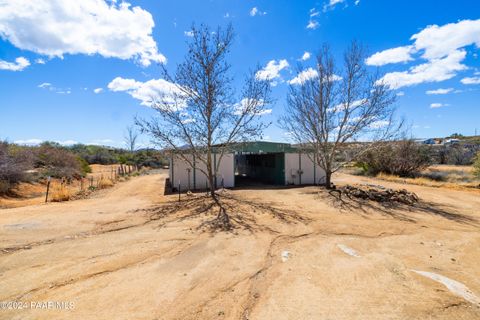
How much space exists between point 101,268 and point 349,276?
14.1 ft

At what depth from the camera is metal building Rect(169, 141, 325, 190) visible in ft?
46.9

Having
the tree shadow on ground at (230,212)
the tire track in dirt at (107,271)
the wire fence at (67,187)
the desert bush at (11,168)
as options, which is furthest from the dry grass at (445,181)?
the desert bush at (11,168)

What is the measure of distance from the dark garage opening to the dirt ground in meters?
8.30

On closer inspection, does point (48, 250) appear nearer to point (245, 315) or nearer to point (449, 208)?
point (245, 315)

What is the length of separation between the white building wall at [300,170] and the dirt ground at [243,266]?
7760 mm

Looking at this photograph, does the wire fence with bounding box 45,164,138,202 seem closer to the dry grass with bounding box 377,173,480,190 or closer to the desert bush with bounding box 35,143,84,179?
the desert bush with bounding box 35,143,84,179

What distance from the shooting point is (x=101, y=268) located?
4.43 meters

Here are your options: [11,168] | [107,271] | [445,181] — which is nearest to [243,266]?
[107,271]

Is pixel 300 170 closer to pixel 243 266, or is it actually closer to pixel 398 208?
pixel 398 208

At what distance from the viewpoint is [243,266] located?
4.55 meters

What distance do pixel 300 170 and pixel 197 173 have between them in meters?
→ 6.65

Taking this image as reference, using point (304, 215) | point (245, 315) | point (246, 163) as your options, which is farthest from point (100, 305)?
point (246, 163)

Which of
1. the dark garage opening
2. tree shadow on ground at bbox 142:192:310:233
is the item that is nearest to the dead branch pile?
tree shadow on ground at bbox 142:192:310:233

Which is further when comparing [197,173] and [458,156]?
[458,156]
